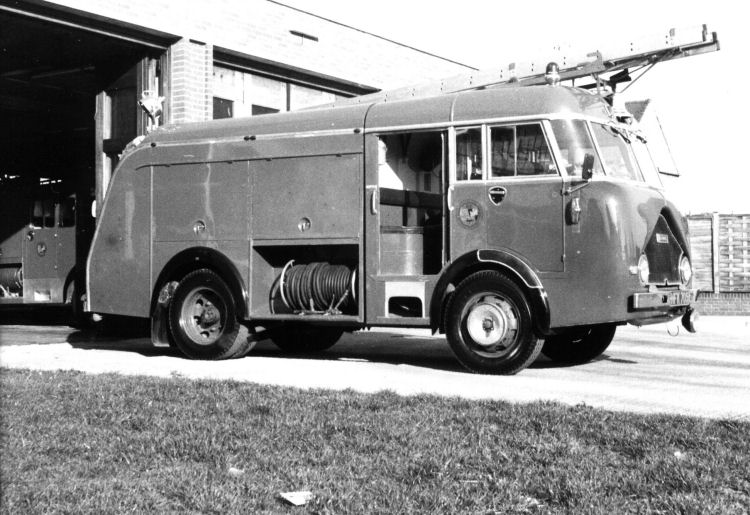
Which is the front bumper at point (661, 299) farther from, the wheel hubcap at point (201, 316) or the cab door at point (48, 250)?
the cab door at point (48, 250)

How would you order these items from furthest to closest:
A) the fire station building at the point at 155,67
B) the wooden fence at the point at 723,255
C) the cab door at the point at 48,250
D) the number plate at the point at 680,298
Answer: the wooden fence at the point at 723,255
the cab door at the point at 48,250
the fire station building at the point at 155,67
the number plate at the point at 680,298

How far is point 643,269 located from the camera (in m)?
10.1

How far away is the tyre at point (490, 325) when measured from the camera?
9977 mm

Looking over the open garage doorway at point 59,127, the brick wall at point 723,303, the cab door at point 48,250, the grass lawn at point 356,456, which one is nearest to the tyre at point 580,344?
the grass lawn at point 356,456

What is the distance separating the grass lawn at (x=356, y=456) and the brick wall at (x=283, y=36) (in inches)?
341

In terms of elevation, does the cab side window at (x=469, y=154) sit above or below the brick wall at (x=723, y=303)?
above

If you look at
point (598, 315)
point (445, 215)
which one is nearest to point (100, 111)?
point (445, 215)

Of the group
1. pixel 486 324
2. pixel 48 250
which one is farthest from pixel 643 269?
pixel 48 250

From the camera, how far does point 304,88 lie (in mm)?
19016

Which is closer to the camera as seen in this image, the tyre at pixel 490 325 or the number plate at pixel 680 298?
the tyre at pixel 490 325

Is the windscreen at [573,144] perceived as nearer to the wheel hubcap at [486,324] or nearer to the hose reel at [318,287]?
the wheel hubcap at [486,324]

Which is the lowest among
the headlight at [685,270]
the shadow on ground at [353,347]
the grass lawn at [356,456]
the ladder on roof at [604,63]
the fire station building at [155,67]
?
the shadow on ground at [353,347]

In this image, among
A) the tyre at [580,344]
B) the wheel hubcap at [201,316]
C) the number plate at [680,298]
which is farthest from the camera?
the wheel hubcap at [201,316]

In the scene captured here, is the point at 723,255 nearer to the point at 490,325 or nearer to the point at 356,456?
the point at 490,325
